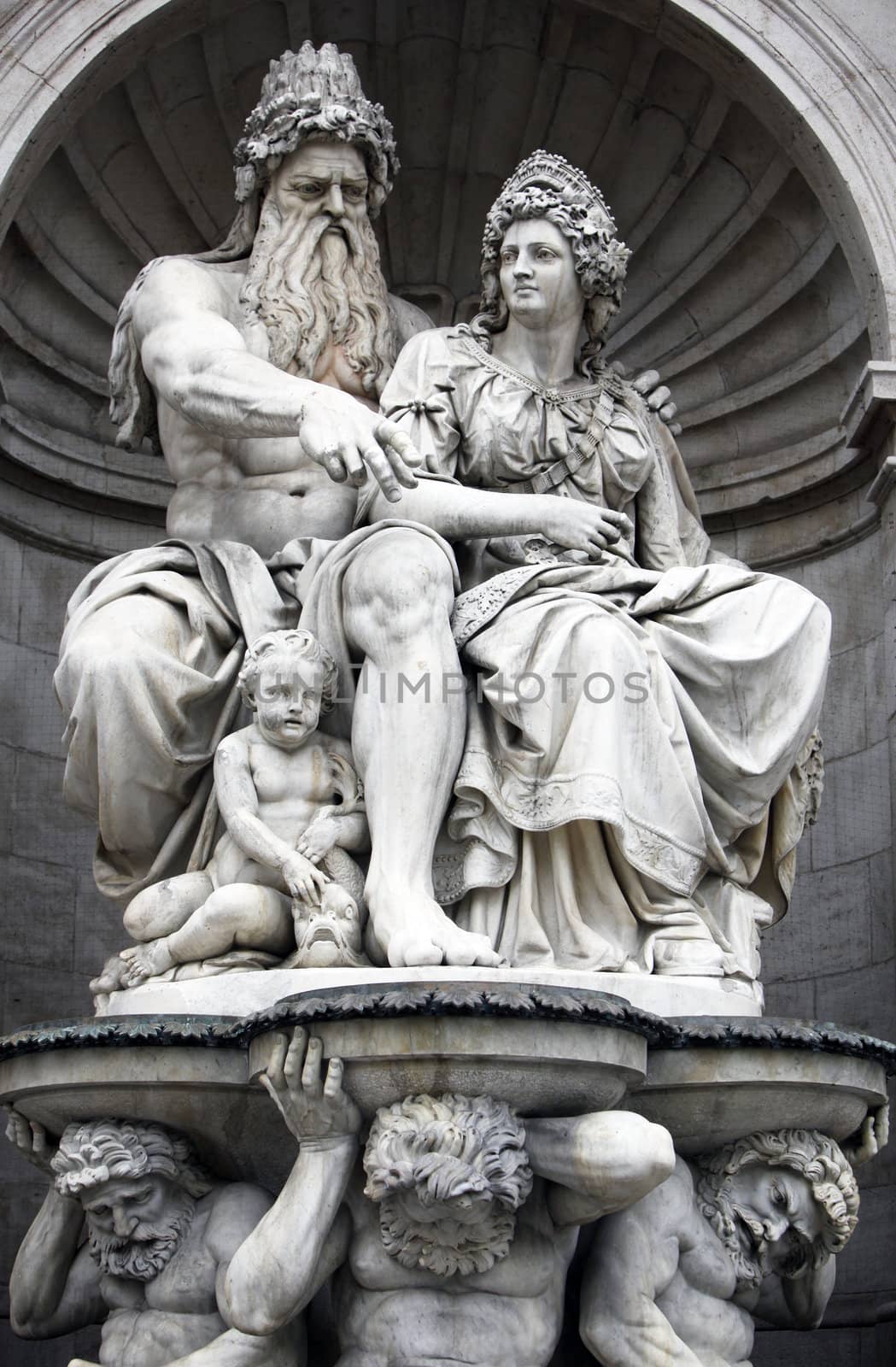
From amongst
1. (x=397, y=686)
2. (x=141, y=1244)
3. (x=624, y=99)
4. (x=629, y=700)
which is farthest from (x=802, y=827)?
(x=624, y=99)

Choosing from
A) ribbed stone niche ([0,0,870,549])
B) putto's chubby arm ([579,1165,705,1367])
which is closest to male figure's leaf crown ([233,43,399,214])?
ribbed stone niche ([0,0,870,549])

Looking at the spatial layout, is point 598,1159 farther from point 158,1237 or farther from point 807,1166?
point 158,1237

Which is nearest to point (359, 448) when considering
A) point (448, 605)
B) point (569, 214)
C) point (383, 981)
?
point (448, 605)

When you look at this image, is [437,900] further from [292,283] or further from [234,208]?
[234,208]

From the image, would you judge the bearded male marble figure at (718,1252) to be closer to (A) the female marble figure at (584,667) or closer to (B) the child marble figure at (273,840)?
(A) the female marble figure at (584,667)

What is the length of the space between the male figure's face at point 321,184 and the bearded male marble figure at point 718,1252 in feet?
8.14

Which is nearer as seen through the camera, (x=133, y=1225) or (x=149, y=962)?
(x=133, y=1225)

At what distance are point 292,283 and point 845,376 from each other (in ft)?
6.62

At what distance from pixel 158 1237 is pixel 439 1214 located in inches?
22.3

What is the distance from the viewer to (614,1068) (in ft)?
13.2

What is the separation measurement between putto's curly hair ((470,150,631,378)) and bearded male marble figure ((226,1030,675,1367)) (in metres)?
2.12

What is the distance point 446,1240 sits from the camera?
13.0ft

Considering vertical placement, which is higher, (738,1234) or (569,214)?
(569,214)

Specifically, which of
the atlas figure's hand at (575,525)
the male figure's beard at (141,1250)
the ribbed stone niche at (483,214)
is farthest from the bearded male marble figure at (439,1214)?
the ribbed stone niche at (483,214)
